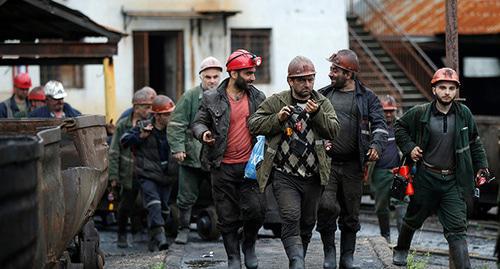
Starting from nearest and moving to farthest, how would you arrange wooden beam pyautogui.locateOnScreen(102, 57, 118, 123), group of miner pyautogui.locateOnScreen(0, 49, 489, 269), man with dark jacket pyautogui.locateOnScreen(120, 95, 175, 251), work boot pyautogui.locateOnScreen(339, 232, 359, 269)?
group of miner pyautogui.locateOnScreen(0, 49, 489, 269), work boot pyautogui.locateOnScreen(339, 232, 359, 269), man with dark jacket pyautogui.locateOnScreen(120, 95, 175, 251), wooden beam pyautogui.locateOnScreen(102, 57, 118, 123)

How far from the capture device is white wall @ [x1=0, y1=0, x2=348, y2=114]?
31516mm

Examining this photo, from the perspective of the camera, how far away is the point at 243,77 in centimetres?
1188

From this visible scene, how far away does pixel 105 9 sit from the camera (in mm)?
31719

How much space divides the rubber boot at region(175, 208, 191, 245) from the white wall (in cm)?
1563

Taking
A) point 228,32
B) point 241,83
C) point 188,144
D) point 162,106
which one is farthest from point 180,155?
point 228,32

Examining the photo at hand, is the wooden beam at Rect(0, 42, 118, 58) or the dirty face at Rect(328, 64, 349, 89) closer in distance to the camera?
the dirty face at Rect(328, 64, 349, 89)

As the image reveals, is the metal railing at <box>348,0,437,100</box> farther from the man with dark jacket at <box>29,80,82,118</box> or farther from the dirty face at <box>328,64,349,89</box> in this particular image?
the dirty face at <box>328,64,349,89</box>

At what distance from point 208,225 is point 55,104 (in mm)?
2617

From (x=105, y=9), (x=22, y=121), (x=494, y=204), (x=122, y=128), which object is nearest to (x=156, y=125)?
(x=122, y=128)

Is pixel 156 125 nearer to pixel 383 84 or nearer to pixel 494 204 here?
pixel 494 204

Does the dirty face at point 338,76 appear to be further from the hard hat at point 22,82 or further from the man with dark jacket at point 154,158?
the hard hat at point 22,82

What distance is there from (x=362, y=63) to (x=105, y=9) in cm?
731

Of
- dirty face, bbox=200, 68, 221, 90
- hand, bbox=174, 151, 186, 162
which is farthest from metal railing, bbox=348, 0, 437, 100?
hand, bbox=174, 151, 186, 162

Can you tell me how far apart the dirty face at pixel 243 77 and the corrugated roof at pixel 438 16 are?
20860 mm
